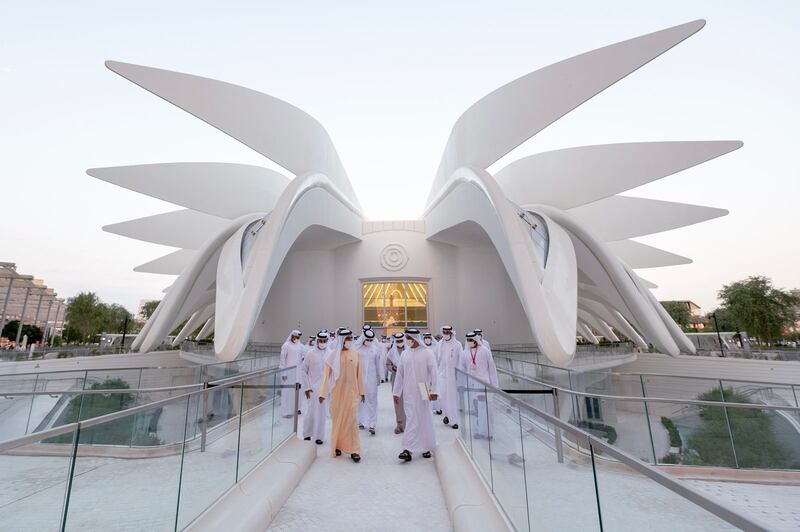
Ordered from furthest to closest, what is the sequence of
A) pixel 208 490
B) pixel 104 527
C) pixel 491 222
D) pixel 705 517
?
pixel 491 222
pixel 208 490
pixel 104 527
pixel 705 517

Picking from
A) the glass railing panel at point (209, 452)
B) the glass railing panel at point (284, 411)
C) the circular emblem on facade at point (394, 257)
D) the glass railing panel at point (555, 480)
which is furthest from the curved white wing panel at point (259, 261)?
the glass railing panel at point (555, 480)

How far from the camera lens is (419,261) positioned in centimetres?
2692

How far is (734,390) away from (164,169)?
2326 centimetres

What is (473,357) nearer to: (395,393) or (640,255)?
(395,393)

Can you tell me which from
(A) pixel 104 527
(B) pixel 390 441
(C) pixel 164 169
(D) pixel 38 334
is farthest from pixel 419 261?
(D) pixel 38 334

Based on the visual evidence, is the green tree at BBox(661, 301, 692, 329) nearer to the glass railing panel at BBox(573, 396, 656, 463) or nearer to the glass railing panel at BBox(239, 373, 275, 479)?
the glass railing panel at BBox(573, 396, 656, 463)

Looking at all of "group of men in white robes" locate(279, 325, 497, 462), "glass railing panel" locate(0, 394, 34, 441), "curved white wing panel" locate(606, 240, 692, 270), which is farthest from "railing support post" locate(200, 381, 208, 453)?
"curved white wing panel" locate(606, 240, 692, 270)

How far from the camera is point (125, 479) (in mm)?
2689

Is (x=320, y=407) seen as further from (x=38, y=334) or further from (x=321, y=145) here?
(x=38, y=334)

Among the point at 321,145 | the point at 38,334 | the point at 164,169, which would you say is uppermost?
the point at 321,145

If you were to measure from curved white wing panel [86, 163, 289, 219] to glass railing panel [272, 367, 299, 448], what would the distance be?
17285 mm

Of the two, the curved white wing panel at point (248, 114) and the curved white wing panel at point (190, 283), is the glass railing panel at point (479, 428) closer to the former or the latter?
the curved white wing panel at point (248, 114)

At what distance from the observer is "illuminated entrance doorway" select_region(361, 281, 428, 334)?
26.3m

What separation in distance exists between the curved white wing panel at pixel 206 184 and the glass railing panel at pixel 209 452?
63.8ft
